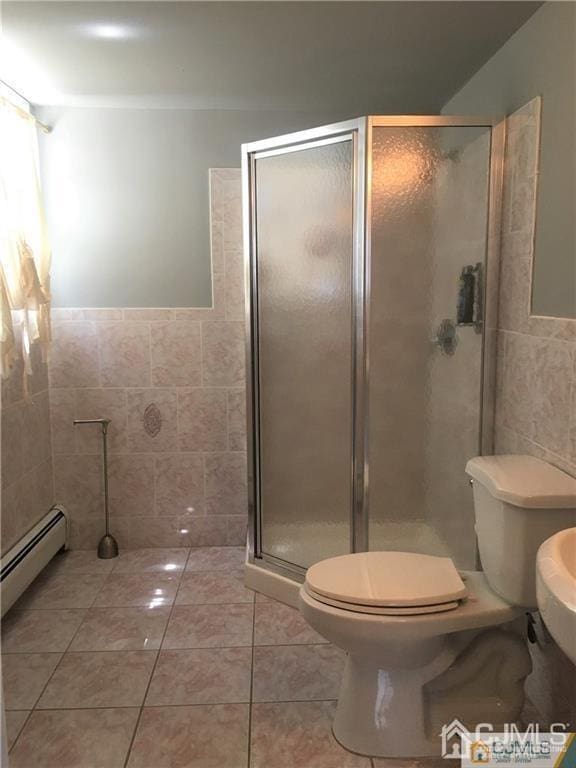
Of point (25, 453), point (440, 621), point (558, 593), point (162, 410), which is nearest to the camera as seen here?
point (558, 593)

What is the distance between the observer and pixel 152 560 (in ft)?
9.89

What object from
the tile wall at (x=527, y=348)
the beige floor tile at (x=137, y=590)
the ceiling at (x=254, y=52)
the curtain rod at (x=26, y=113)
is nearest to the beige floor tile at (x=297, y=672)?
the beige floor tile at (x=137, y=590)

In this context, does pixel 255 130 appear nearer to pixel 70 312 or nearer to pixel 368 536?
pixel 70 312

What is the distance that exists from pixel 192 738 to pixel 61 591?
3.79ft

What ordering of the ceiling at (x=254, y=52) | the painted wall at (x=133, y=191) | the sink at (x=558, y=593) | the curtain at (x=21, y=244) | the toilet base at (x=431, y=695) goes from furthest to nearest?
the painted wall at (x=133, y=191)
the curtain at (x=21, y=244)
the ceiling at (x=254, y=52)
the toilet base at (x=431, y=695)
the sink at (x=558, y=593)

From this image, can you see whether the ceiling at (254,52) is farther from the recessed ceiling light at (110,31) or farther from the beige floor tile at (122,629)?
the beige floor tile at (122,629)

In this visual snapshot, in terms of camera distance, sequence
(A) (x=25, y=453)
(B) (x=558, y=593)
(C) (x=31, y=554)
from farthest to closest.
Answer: (A) (x=25, y=453), (C) (x=31, y=554), (B) (x=558, y=593)

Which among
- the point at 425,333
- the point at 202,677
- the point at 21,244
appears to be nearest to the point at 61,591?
the point at 202,677

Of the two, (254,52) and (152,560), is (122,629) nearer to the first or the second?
(152,560)

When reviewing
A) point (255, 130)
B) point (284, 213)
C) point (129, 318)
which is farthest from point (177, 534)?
point (255, 130)

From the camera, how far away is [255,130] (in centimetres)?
292

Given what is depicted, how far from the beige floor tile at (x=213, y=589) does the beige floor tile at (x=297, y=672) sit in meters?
0.42

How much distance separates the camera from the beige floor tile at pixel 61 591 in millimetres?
2590

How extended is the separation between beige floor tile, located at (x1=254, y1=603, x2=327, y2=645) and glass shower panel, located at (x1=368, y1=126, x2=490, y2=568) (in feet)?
1.37
